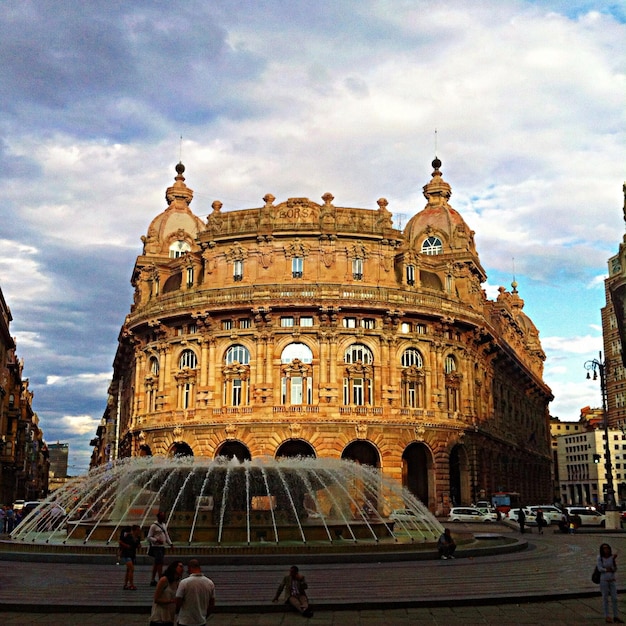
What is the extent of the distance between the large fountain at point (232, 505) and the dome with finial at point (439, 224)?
41395 millimetres

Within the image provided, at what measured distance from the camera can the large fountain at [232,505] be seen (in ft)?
81.1

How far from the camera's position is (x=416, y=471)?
2295 inches

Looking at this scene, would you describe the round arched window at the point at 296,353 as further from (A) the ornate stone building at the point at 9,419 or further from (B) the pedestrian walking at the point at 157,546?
(B) the pedestrian walking at the point at 157,546

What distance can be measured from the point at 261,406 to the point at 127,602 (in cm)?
3757

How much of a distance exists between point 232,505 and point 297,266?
3243 centimetres

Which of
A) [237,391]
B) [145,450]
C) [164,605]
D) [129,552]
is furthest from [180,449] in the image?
[164,605]

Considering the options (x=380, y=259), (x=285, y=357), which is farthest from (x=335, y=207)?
(x=285, y=357)

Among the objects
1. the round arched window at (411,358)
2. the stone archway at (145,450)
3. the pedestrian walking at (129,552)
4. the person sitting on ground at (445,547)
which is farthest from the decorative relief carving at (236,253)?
the pedestrian walking at (129,552)

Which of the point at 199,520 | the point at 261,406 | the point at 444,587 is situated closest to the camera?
the point at 444,587

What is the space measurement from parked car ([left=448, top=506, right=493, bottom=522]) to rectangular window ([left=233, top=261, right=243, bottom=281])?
68.0ft

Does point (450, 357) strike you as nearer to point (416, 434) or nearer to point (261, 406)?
point (416, 434)

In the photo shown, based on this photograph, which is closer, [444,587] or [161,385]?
[444,587]

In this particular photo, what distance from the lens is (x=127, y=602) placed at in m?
15.8

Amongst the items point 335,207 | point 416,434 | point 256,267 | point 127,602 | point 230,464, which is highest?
point 335,207
